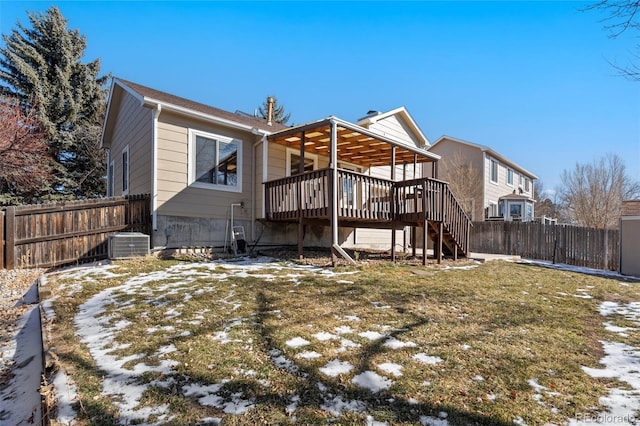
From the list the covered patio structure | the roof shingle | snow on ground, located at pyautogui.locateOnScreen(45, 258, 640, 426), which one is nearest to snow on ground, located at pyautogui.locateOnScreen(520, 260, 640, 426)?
snow on ground, located at pyautogui.locateOnScreen(45, 258, 640, 426)

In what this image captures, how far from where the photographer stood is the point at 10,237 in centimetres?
734

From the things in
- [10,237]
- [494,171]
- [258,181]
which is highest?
[494,171]

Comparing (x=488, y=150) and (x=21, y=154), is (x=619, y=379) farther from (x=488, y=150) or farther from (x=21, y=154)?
(x=488, y=150)

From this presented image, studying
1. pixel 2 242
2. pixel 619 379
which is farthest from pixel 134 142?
pixel 619 379

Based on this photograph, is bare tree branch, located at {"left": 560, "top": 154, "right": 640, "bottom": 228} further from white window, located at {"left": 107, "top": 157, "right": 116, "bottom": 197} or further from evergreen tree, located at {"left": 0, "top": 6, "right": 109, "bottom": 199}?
evergreen tree, located at {"left": 0, "top": 6, "right": 109, "bottom": 199}

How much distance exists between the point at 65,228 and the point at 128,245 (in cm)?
156

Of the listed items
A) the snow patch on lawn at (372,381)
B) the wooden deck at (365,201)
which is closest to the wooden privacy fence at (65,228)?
the wooden deck at (365,201)

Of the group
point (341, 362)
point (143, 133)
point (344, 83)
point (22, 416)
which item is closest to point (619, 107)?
point (341, 362)

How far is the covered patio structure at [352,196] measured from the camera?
8.37m

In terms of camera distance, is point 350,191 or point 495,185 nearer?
point 350,191

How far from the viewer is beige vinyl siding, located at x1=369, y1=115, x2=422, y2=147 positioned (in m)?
13.2

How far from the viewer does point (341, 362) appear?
3088 mm

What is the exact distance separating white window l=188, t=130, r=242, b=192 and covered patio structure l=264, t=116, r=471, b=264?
0.93 m

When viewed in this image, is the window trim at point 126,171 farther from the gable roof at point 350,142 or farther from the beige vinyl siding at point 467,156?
the beige vinyl siding at point 467,156
